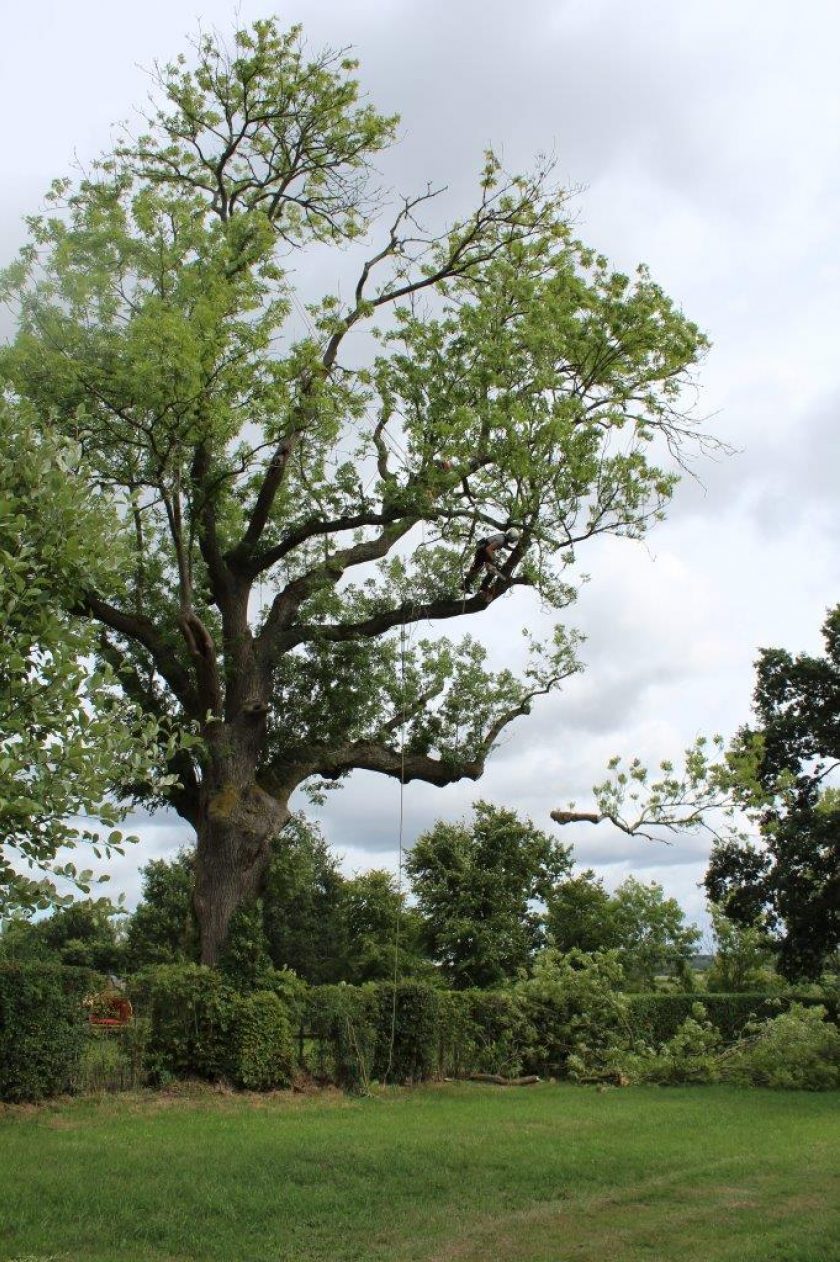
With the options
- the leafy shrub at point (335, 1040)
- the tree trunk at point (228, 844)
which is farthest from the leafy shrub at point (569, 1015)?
the tree trunk at point (228, 844)

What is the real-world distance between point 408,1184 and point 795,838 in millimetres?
21392

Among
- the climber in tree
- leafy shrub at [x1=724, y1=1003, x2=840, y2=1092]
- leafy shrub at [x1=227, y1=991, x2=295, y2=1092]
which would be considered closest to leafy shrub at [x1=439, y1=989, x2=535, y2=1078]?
leafy shrub at [x1=227, y1=991, x2=295, y2=1092]

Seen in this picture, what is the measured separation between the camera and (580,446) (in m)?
17.7

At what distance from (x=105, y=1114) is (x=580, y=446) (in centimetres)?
1179

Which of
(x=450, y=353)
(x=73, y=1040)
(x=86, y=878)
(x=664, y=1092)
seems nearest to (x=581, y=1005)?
(x=664, y=1092)

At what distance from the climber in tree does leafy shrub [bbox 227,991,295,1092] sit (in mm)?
7614

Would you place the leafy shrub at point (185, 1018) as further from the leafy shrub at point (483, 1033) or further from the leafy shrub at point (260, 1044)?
the leafy shrub at point (483, 1033)

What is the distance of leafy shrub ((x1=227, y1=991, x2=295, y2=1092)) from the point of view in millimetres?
16625

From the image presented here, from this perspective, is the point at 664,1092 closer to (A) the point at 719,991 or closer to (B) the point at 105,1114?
(B) the point at 105,1114

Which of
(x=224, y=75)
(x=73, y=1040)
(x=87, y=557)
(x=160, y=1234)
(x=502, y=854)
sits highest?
(x=224, y=75)

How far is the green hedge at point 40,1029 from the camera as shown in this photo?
566 inches

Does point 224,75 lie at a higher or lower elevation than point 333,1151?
higher

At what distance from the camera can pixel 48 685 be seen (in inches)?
244

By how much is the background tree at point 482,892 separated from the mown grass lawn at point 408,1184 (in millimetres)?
25195
